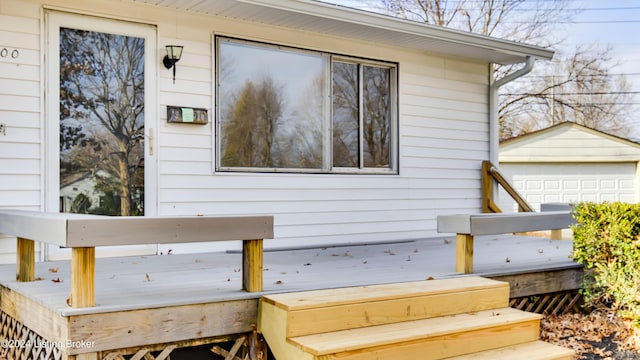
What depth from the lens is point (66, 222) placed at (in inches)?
109

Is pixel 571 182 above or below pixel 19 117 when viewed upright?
below

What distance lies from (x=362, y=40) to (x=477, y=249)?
2.55m

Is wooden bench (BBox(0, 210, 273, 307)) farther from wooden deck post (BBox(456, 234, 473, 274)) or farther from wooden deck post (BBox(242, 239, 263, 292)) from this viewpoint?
wooden deck post (BBox(456, 234, 473, 274))

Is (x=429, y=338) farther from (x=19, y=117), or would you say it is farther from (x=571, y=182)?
(x=571, y=182)

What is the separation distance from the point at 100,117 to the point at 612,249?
4177 mm

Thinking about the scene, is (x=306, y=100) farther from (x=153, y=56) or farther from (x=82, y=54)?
(x=82, y=54)

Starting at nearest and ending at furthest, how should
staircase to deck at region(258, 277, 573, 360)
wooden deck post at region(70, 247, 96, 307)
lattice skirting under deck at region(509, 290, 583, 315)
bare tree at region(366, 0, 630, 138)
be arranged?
wooden deck post at region(70, 247, 96, 307) → staircase to deck at region(258, 277, 573, 360) → lattice skirting under deck at region(509, 290, 583, 315) → bare tree at region(366, 0, 630, 138)

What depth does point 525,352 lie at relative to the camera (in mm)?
3385

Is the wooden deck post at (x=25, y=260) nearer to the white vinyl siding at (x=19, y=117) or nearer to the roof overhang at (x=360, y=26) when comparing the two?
the white vinyl siding at (x=19, y=117)

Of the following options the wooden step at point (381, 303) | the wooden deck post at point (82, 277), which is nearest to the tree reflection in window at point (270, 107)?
the wooden step at point (381, 303)

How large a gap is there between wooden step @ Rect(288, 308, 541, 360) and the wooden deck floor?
0.51m

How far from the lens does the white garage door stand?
12039 mm

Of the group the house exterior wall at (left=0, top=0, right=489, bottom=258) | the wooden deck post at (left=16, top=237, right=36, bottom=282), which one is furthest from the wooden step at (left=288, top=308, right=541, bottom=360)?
the house exterior wall at (left=0, top=0, right=489, bottom=258)

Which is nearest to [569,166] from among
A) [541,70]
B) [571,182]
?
[571,182]
